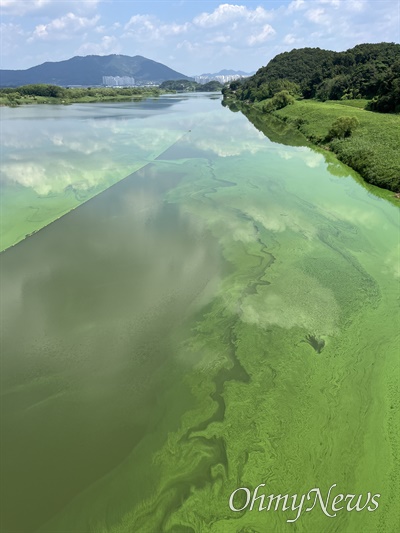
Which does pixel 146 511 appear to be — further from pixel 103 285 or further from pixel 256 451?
pixel 103 285

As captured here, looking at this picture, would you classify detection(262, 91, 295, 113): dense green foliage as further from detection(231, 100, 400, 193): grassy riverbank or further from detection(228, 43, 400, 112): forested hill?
detection(231, 100, 400, 193): grassy riverbank

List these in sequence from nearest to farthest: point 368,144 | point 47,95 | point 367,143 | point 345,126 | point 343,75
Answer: point 368,144 → point 367,143 → point 345,126 → point 343,75 → point 47,95

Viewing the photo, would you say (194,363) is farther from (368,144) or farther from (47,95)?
(47,95)

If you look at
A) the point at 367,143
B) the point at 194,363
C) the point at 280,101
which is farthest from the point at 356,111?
the point at 194,363

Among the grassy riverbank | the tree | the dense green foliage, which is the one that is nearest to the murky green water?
the grassy riverbank

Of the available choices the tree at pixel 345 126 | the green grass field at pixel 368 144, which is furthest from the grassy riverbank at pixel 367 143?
the tree at pixel 345 126

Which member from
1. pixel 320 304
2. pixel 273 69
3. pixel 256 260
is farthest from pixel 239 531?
pixel 273 69
